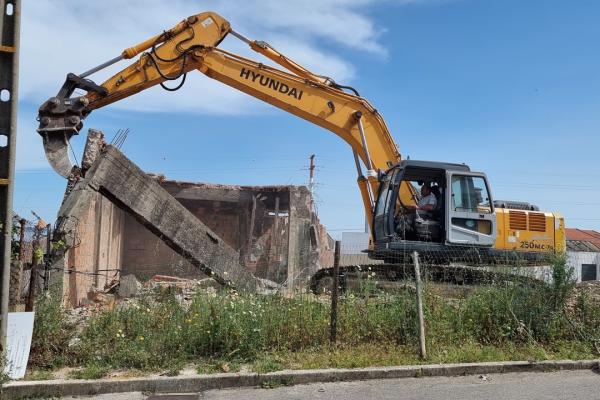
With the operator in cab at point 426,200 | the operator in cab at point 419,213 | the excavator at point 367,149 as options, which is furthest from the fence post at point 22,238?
the operator in cab at point 426,200

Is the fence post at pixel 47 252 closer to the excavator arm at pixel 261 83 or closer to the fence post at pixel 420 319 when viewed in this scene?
the excavator arm at pixel 261 83

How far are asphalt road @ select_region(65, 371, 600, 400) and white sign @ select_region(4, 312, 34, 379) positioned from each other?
1102 mm

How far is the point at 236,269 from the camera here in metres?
11.7

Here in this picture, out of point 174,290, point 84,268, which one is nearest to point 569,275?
point 174,290

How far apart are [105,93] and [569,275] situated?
905cm

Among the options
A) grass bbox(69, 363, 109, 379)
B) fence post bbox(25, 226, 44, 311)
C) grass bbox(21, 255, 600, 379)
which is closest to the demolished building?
fence post bbox(25, 226, 44, 311)

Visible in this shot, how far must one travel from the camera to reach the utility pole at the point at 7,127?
6.24 metres

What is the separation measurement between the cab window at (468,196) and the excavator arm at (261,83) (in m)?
1.09

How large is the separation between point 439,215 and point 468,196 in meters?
0.69

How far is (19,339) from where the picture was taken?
21.1 ft

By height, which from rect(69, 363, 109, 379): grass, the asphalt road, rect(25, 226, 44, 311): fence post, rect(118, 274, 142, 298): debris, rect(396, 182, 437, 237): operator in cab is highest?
rect(396, 182, 437, 237): operator in cab

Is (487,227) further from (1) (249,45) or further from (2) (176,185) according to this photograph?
(2) (176,185)

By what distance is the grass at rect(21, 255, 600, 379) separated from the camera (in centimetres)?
675

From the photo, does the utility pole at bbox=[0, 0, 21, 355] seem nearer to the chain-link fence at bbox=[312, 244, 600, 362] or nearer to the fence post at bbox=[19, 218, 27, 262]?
the fence post at bbox=[19, 218, 27, 262]
